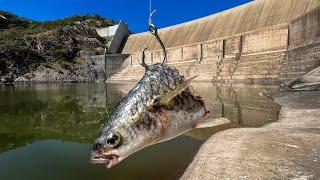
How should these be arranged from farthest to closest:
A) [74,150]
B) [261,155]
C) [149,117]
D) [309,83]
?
[309,83], [74,150], [261,155], [149,117]

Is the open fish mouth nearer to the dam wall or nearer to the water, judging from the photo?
the water

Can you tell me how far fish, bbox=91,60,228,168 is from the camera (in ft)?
9.12

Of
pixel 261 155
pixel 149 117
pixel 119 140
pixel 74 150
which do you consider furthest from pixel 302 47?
pixel 119 140

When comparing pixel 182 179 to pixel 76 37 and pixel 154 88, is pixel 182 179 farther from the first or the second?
pixel 76 37

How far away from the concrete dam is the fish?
2592cm

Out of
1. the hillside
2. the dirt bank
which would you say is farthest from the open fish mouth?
the hillside

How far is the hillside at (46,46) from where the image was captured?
231 ft

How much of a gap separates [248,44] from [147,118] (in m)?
44.4

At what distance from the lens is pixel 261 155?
240 inches

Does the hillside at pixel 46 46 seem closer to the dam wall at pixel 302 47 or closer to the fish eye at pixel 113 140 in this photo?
the dam wall at pixel 302 47

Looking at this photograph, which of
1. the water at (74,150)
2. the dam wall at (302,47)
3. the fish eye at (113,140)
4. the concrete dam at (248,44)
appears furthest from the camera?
the concrete dam at (248,44)

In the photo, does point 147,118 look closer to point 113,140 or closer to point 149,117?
point 149,117

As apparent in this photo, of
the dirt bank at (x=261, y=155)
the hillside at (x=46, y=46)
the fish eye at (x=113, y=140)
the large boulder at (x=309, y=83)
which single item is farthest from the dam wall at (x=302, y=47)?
the hillside at (x=46, y=46)

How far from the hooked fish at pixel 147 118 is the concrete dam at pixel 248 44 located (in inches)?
1020
